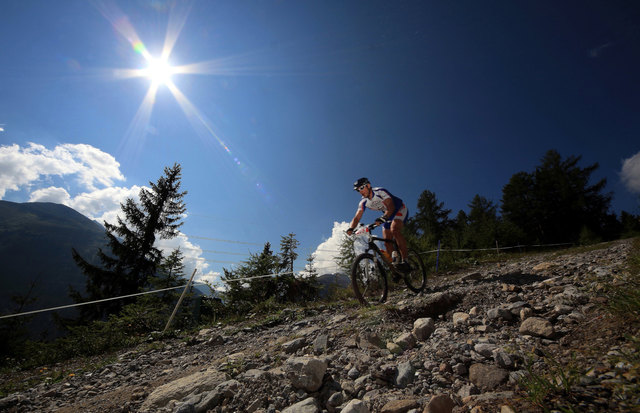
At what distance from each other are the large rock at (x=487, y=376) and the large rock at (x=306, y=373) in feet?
3.73

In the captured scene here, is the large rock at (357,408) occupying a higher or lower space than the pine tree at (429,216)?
lower

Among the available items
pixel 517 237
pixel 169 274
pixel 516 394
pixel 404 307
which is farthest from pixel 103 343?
pixel 517 237

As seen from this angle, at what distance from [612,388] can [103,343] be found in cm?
773

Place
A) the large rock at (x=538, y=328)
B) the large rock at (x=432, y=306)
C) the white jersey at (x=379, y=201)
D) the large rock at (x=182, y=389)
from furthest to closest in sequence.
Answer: the white jersey at (x=379, y=201) < the large rock at (x=432, y=306) < the large rock at (x=182, y=389) < the large rock at (x=538, y=328)

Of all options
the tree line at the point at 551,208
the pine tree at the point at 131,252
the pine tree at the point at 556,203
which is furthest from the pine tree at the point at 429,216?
the pine tree at the point at 131,252

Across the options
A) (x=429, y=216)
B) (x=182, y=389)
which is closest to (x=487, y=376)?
(x=182, y=389)

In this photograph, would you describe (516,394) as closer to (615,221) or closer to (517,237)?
(517,237)

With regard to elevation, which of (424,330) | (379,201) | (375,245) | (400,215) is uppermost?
(379,201)

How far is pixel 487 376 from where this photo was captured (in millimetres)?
1564

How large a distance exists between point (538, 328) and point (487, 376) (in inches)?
32.4

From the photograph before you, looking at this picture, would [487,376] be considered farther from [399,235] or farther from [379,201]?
[379,201]

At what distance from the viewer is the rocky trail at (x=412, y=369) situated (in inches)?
56.4

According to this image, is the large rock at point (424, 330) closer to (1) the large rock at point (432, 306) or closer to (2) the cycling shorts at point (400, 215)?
(1) the large rock at point (432, 306)

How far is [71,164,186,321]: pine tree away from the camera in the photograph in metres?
14.7
